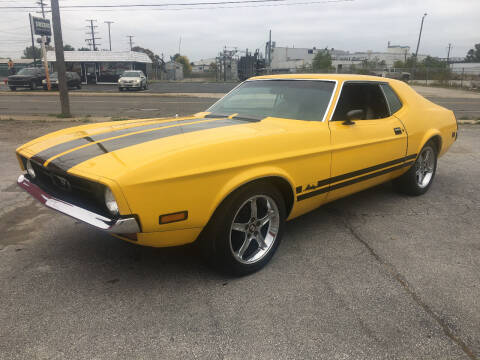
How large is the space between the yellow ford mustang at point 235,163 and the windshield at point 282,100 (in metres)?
0.01

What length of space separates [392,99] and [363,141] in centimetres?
104

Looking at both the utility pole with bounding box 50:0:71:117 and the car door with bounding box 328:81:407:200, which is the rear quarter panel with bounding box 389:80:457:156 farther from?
the utility pole with bounding box 50:0:71:117

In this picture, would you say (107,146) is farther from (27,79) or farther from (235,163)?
(27,79)

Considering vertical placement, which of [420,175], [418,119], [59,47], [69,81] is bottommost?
[420,175]

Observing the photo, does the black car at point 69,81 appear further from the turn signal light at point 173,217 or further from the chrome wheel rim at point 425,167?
the turn signal light at point 173,217

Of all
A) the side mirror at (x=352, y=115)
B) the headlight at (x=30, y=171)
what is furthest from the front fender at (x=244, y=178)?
the headlight at (x=30, y=171)

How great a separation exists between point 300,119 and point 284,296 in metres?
1.51

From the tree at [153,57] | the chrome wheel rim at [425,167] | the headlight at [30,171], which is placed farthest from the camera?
the tree at [153,57]

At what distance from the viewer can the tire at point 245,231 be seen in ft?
7.79

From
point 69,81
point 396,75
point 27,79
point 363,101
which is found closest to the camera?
point 363,101

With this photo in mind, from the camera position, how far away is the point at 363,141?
3299 mm

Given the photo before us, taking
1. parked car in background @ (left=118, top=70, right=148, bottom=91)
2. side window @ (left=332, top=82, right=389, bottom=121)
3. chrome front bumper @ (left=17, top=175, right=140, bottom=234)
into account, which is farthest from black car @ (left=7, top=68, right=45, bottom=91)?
side window @ (left=332, top=82, right=389, bottom=121)

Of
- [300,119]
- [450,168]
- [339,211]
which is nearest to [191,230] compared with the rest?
[300,119]

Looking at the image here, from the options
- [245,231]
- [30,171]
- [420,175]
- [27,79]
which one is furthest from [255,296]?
[27,79]
